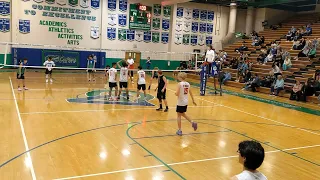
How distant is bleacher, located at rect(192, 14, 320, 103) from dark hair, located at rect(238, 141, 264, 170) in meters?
14.6

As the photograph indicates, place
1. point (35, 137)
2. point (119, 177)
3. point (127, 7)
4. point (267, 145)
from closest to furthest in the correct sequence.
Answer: point (119, 177)
point (35, 137)
point (267, 145)
point (127, 7)

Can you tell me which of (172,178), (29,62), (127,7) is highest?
(127,7)

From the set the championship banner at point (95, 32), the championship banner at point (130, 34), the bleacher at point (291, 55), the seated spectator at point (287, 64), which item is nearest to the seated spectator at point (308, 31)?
the bleacher at point (291, 55)

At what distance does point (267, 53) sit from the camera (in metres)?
22.8

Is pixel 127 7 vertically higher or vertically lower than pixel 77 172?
higher

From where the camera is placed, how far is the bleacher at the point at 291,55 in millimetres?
18609

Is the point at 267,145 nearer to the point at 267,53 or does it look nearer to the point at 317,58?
the point at 317,58

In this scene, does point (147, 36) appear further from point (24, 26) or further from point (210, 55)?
point (210, 55)

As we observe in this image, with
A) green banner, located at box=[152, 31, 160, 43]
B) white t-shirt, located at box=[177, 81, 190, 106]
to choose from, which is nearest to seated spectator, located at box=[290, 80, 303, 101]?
white t-shirt, located at box=[177, 81, 190, 106]

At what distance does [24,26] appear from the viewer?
79.9 ft

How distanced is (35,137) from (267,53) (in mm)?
19344

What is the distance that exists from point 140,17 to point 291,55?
1368 centimetres

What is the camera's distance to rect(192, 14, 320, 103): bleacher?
1861 centimetres

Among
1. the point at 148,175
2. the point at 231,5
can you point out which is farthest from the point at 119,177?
the point at 231,5
